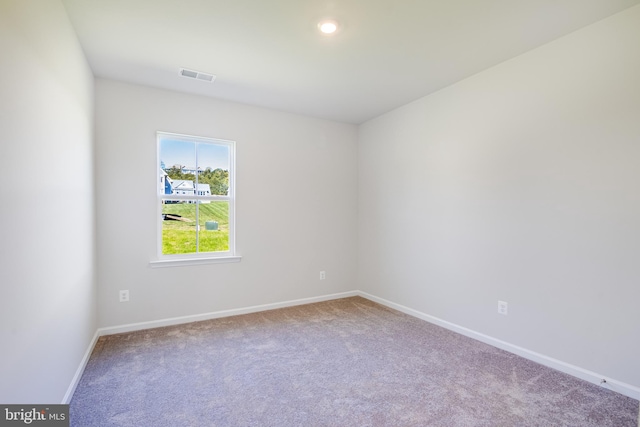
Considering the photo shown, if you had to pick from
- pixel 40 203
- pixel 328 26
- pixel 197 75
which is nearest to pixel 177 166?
pixel 197 75

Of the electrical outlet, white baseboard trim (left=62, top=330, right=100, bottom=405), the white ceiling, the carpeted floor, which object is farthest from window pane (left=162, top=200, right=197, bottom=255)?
the electrical outlet

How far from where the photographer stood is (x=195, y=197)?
3604 millimetres

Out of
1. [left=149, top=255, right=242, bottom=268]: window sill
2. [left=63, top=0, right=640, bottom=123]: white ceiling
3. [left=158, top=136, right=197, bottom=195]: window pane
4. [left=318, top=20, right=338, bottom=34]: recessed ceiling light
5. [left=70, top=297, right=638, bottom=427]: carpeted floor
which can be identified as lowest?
[left=70, top=297, right=638, bottom=427]: carpeted floor

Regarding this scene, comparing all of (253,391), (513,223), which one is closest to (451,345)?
(513,223)

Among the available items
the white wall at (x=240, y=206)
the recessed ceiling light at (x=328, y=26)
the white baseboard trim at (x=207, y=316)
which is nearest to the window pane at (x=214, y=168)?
the white wall at (x=240, y=206)

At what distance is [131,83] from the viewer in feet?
10.5

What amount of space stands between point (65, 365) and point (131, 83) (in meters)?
2.69

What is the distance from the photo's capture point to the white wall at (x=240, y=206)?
314cm

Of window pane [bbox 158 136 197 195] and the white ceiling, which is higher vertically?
the white ceiling

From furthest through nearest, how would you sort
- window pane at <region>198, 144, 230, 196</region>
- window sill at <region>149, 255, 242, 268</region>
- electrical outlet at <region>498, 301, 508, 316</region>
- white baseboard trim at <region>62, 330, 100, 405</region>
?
window pane at <region>198, 144, 230, 196</region>, window sill at <region>149, 255, 242, 268</region>, electrical outlet at <region>498, 301, 508, 316</region>, white baseboard trim at <region>62, 330, 100, 405</region>

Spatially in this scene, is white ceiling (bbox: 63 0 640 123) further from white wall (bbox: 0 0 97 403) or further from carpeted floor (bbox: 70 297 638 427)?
carpeted floor (bbox: 70 297 638 427)

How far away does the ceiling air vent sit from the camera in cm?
294

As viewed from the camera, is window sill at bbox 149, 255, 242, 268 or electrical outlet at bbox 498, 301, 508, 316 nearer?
electrical outlet at bbox 498, 301, 508, 316

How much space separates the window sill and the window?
0.14 feet
